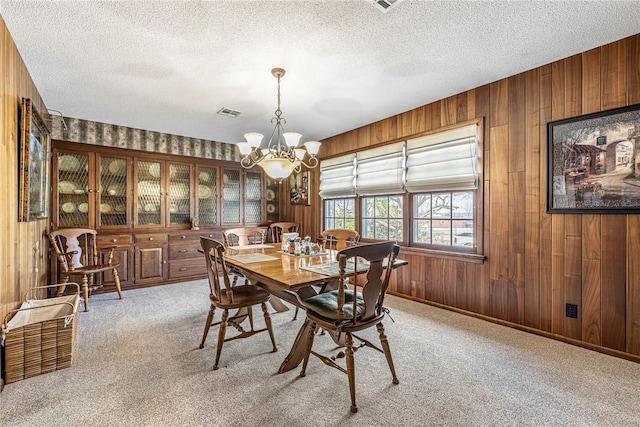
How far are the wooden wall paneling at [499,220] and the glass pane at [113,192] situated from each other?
4.85 metres

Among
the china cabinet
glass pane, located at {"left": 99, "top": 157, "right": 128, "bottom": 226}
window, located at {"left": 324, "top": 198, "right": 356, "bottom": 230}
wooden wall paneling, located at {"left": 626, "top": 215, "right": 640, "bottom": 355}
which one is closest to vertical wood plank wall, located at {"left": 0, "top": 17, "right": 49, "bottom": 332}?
the china cabinet

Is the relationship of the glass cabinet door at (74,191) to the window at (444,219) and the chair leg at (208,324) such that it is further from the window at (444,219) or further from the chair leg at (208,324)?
the window at (444,219)

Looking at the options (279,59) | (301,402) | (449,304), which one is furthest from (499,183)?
(301,402)

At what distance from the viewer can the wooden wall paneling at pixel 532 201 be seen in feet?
8.68

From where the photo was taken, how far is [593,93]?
2.36 metres

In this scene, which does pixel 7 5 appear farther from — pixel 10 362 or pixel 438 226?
pixel 438 226

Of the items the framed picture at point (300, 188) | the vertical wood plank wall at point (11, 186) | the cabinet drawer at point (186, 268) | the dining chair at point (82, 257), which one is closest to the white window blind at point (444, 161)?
the framed picture at point (300, 188)

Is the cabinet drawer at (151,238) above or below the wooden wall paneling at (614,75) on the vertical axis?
below

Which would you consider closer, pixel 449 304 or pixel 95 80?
pixel 95 80

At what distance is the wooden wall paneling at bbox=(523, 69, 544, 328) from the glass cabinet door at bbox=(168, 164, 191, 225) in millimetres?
4658

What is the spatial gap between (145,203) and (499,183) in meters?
4.79

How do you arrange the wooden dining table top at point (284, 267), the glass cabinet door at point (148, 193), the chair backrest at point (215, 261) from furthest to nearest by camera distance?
the glass cabinet door at point (148, 193), the chair backrest at point (215, 261), the wooden dining table top at point (284, 267)

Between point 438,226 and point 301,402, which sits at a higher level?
point 438,226

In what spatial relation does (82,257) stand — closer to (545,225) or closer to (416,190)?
(416,190)
